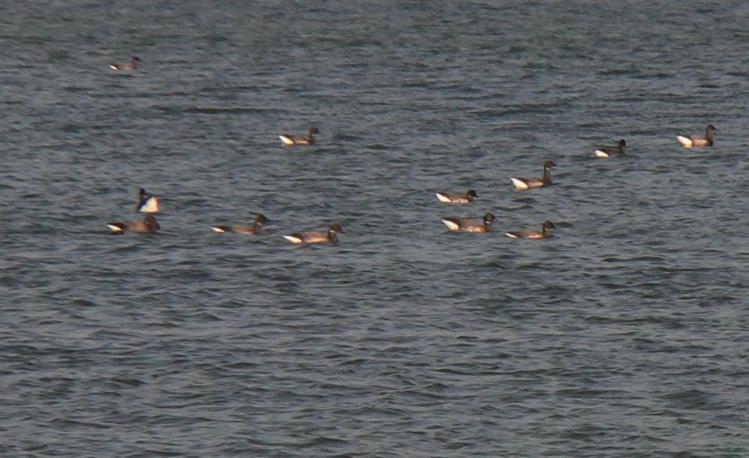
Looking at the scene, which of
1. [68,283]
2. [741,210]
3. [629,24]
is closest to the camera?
[68,283]

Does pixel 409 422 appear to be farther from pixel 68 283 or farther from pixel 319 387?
pixel 68 283

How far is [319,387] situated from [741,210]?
50.2ft

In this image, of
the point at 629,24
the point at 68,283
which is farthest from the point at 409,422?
the point at 629,24

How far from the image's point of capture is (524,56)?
67.9 meters

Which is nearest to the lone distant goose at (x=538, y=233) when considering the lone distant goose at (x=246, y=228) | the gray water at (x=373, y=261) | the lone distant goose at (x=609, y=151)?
the gray water at (x=373, y=261)

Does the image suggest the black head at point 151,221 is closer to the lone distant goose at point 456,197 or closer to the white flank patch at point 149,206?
the white flank patch at point 149,206

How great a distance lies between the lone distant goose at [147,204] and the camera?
4097cm

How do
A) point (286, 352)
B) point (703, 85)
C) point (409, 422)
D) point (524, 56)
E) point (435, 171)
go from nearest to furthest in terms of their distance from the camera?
point (409, 422)
point (286, 352)
point (435, 171)
point (703, 85)
point (524, 56)

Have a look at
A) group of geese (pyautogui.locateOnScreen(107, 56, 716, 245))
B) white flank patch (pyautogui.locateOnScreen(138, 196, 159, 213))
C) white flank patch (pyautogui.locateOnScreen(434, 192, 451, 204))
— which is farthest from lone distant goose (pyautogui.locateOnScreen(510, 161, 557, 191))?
white flank patch (pyautogui.locateOnScreen(138, 196, 159, 213))

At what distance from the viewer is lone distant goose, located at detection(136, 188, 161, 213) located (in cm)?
4097

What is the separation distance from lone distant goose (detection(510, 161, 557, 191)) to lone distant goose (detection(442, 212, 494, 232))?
391 centimetres

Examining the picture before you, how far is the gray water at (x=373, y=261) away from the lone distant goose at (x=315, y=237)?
29cm

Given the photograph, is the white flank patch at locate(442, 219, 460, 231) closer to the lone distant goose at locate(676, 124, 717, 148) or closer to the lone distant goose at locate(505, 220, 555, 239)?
the lone distant goose at locate(505, 220, 555, 239)

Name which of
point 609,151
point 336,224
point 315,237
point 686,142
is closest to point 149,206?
point 336,224
